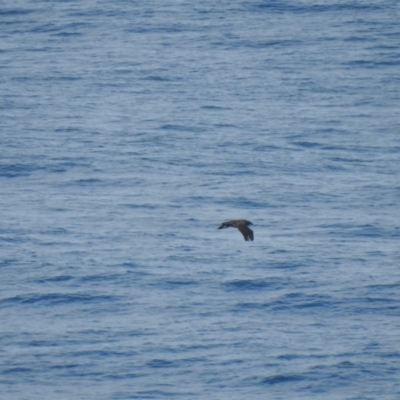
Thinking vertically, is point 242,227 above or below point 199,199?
above

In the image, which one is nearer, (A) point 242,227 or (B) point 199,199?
(A) point 242,227

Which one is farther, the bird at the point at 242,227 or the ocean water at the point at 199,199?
the ocean water at the point at 199,199

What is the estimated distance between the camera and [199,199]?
3167 inches

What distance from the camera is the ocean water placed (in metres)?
56.9

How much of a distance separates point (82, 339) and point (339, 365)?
1205 centimetres

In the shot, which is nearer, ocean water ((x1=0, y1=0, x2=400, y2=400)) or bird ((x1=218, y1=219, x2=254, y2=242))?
bird ((x1=218, y1=219, x2=254, y2=242))

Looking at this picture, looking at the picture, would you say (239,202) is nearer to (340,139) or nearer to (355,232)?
(355,232)

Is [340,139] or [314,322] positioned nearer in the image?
[314,322]

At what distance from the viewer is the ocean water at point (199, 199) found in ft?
187

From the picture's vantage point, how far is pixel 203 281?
216ft

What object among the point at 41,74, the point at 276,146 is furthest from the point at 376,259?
the point at 41,74

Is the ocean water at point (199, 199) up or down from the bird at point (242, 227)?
down

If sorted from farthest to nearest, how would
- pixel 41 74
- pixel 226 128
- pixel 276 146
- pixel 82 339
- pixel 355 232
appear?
pixel 41 74
pixel 226 128
pixel 276 146
pixel 355 232
pixel 82 339

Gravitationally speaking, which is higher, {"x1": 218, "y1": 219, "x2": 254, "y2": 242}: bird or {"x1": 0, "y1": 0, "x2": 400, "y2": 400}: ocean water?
{"x1": 218, "y1": 219, "x2": 254, "y2": 242}: bird
